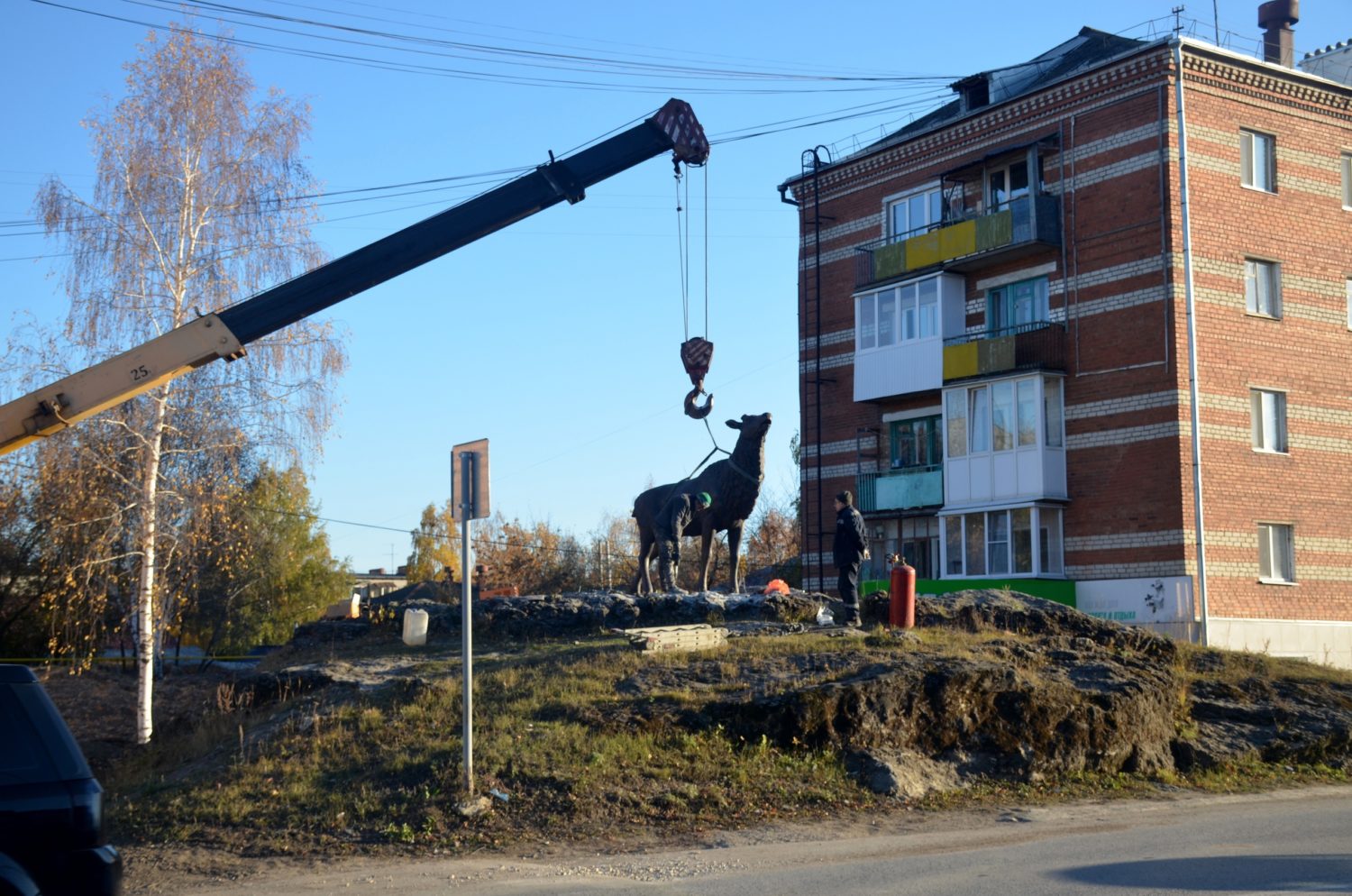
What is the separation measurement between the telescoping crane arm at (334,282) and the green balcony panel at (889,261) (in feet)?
64.9

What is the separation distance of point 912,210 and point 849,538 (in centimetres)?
2203

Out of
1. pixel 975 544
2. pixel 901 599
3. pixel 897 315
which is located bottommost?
pixel 901 599

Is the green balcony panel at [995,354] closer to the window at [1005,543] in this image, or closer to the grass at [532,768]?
the window at [1005,543]

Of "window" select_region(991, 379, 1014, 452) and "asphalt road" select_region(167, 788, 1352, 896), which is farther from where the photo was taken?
"window" select_region(991, 379, 1014, 452)

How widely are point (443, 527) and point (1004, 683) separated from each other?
76.9 metres

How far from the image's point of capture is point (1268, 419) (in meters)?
31.8

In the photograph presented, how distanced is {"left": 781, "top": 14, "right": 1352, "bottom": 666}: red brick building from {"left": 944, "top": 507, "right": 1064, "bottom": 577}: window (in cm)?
6

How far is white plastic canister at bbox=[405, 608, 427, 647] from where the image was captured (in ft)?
59.4

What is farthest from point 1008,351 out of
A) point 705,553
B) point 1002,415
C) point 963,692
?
point 963,692

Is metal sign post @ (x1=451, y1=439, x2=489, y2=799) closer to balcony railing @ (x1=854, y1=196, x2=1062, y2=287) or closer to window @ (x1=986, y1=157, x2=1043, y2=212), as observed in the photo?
balcony railing @ (x1=854, y1=196, x2=1062, y2=287)

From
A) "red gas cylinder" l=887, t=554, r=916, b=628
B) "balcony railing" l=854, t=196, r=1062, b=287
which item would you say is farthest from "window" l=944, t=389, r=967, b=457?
"red gas cylinder" l=887, t=554, r=916, b=628

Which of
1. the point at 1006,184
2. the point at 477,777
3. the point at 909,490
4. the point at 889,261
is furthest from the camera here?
the point at 889,261

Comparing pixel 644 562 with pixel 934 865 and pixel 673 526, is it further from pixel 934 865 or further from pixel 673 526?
pixel 934 865

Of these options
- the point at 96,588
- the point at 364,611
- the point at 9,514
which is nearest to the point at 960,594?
the point at 364,611
